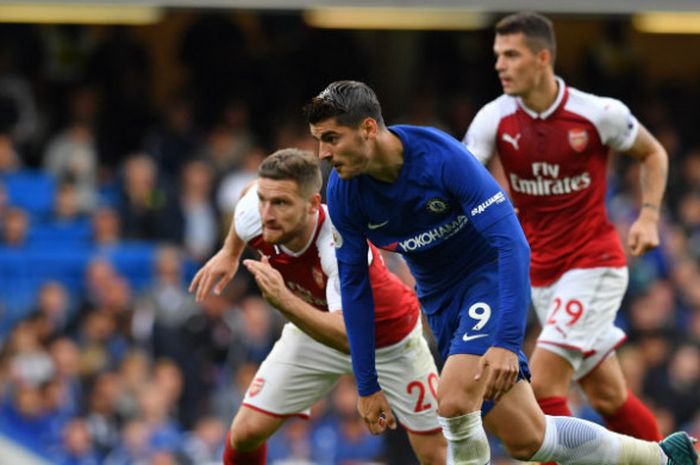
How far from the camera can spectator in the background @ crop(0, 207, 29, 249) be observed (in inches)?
528

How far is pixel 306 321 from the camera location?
6992 mm

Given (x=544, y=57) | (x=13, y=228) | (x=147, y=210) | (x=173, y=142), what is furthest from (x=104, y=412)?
(x=544, y=57)

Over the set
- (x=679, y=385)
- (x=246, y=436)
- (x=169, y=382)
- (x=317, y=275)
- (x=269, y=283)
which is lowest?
(x=679, y=385)

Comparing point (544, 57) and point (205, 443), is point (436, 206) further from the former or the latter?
point (205, 443)

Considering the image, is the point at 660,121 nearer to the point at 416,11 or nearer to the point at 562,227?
the point at 416,11

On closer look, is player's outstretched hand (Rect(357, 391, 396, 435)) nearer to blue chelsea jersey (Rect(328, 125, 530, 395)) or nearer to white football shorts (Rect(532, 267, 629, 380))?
blue chelsea jersey (Rect(328, 125, 530, 395))

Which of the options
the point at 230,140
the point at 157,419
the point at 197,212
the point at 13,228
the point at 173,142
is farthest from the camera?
the point at 230,140

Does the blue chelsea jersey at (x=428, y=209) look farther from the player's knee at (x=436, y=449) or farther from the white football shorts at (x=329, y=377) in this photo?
the player's knee at (x=436, y=449)

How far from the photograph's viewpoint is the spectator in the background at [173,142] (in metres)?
14.6

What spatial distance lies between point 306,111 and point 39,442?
6380 millimetres

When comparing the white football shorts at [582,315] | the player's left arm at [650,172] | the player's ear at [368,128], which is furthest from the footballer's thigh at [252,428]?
the player's left arm at [650,172]

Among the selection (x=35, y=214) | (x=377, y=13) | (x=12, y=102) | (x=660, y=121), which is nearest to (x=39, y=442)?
(x=35, y=214)

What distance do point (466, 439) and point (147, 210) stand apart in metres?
7.83

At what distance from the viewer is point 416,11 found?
14.4 m
